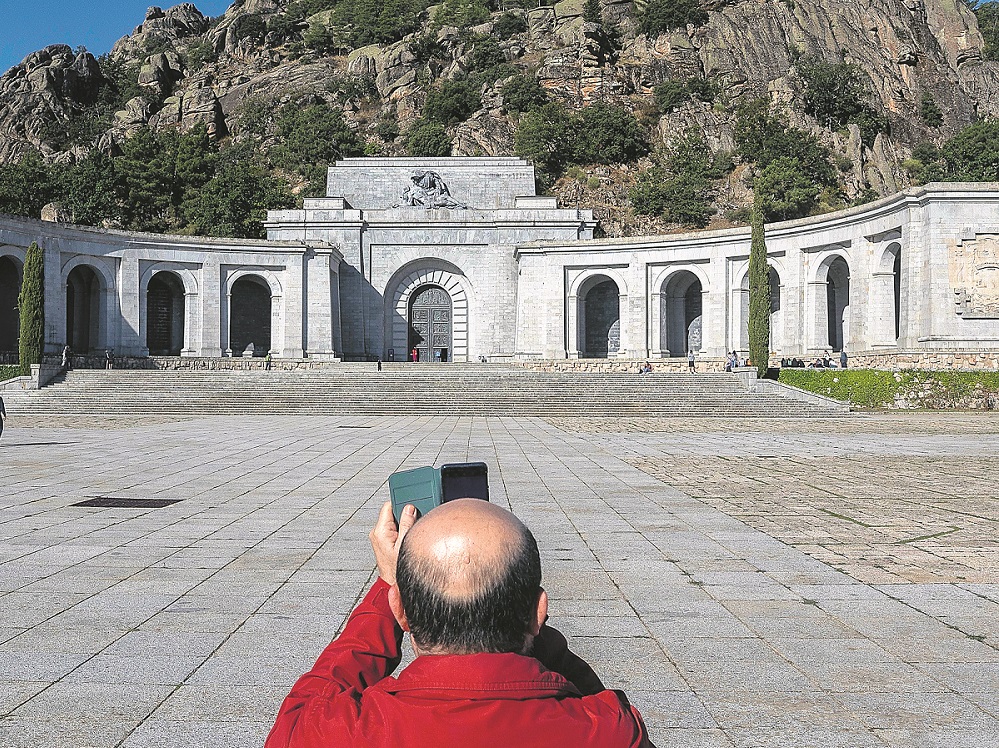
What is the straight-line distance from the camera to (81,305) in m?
43.3

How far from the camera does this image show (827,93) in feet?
227

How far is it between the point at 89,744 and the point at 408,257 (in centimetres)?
4470

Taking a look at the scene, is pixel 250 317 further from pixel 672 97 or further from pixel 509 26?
pixel 509 26

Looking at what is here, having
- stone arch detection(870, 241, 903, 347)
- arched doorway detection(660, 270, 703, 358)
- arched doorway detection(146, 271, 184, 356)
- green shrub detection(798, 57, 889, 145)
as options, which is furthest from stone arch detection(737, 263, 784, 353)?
green shrub detection(798, 57, 889, 145)

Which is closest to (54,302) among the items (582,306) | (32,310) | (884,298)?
(32,310)

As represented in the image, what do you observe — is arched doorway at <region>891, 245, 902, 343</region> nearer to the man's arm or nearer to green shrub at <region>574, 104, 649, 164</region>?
green shrub at <region>574, 104, 649, 164</region>

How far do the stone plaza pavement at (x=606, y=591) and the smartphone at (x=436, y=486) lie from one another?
166 centimetres

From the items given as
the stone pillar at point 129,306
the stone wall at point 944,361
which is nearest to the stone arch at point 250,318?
the stone pillar at point 129,306

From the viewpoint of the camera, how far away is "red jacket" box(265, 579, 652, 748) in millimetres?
1773

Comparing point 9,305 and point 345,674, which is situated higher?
point 9,305

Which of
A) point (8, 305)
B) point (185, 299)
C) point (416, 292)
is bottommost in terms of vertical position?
point (8, 305)

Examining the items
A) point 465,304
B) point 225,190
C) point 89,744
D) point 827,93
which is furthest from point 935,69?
point 89,744

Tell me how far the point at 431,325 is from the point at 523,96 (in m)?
30.1

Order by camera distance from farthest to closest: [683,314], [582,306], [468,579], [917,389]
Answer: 1. [683,314]
2. [582,306]
3. [917,389]
4. [468,579]
